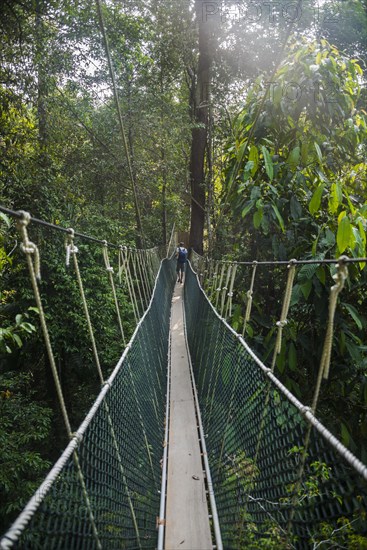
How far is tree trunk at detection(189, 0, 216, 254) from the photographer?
20.7 feet

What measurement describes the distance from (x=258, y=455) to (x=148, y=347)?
1.24 meters

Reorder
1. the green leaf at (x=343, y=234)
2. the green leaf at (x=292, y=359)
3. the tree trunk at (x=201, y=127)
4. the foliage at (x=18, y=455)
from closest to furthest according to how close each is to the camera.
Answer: the green leaf at (x=343, y=234)
the green leaf at (x=292, y=359)
the foliage at (x=18, y=455)
the tree trunk at (x=201, y=127)

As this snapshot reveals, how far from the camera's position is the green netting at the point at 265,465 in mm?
810

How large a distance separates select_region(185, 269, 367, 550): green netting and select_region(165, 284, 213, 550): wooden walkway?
7cm

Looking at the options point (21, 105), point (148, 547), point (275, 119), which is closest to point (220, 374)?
point (148, 547)

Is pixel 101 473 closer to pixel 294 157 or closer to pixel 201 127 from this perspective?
pixel 294 157

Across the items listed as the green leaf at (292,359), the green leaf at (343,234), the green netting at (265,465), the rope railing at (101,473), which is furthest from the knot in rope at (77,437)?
the green leaf at (292,359)

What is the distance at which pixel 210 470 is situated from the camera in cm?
176

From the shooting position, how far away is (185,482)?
1.68 m

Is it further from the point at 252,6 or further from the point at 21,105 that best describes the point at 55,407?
the point at 252,6

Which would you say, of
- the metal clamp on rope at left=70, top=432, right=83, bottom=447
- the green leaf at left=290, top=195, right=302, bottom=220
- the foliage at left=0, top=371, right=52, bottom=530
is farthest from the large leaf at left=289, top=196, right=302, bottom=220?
the foliage at left=0, top=371, right=52, bottom=530

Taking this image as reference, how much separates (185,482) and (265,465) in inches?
25.0

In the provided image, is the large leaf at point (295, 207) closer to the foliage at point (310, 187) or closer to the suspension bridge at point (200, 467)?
the foliage at point (310, 187)

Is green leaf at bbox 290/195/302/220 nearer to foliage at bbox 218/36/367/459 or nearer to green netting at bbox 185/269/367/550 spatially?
foliage at bbox 218/36/367/459
